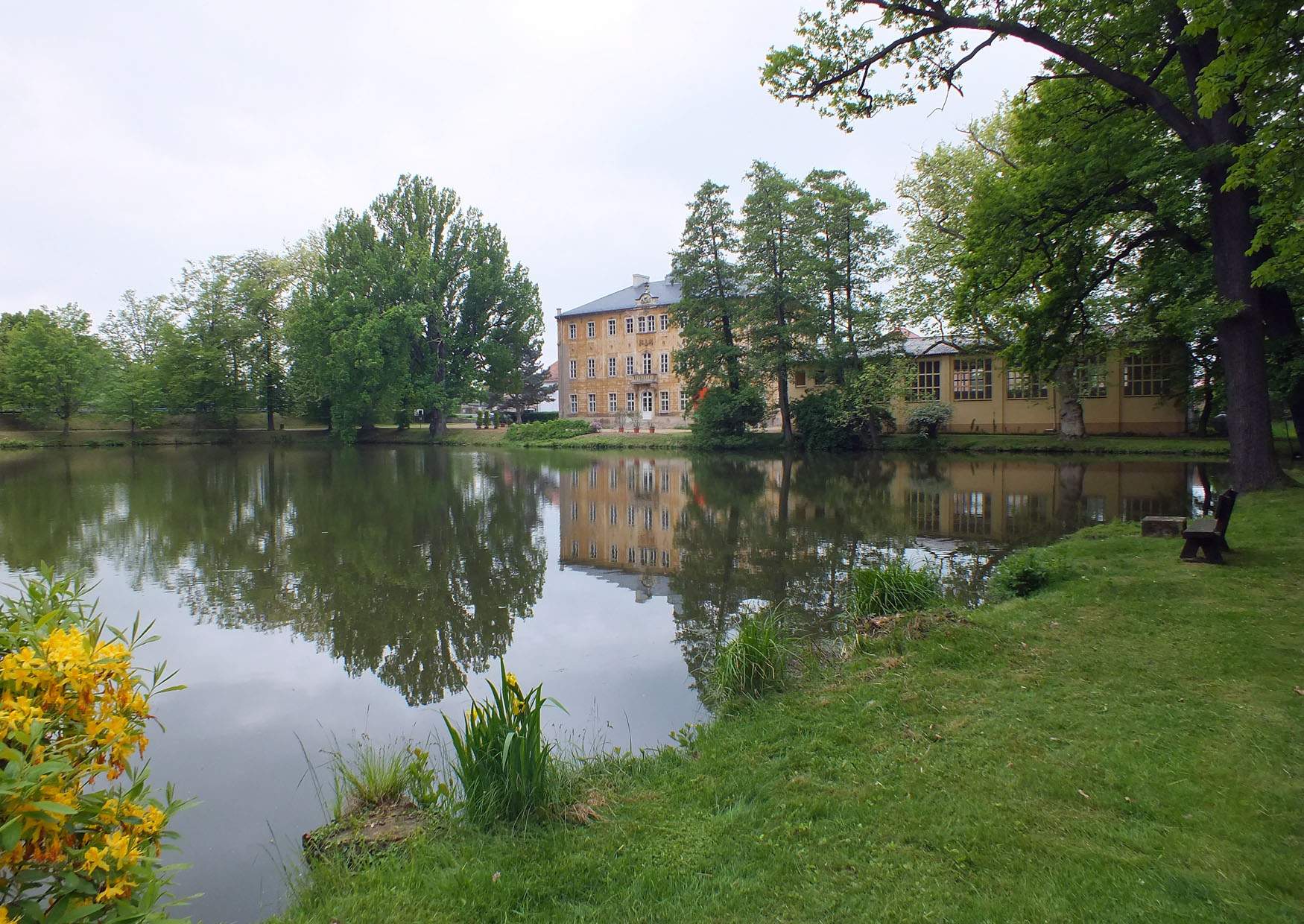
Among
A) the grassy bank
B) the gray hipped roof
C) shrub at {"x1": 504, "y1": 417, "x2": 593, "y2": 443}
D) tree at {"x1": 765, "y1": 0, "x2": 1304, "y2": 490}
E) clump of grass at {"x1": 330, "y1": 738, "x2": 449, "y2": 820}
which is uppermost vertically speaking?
the gray hipped roof

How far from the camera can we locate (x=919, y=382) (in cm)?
3762

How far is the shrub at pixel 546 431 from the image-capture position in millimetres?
45281

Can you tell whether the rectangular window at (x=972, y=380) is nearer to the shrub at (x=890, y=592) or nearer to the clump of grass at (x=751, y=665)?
the shrub at (x=890, y=592)

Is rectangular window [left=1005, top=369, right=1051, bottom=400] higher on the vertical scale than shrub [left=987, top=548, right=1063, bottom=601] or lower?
higher

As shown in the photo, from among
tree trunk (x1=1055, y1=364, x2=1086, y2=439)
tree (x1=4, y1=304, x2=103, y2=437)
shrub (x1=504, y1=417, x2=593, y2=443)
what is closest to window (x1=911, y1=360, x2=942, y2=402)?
tree trunk (x1=1055, y1=364, x2=1086, y2=439)

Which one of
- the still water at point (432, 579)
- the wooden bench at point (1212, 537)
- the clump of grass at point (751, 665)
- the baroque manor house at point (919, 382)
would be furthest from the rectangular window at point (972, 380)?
the clump of grass at point (751, 665)

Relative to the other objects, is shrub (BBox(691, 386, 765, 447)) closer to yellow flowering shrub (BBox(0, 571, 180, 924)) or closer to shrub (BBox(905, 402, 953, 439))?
shrub (BBox(905, 402, 953, 439))

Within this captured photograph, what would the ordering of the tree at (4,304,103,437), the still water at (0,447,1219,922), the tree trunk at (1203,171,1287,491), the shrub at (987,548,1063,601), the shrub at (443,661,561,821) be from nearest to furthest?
the shrub at (443,661,561,821) < the still water at (0,447,1219,922) < the shrub at (987,548,1063,601) < the tree trunk at (1203,171,1287,491) < the tree at (4,304,103,437)

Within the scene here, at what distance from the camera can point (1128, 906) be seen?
2.64 m

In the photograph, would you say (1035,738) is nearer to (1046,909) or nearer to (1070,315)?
(1046,909)

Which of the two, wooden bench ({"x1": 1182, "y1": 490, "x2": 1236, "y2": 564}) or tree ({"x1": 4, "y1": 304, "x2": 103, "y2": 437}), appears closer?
wooden bench ({"x1": 1182, "y1": 490, "x2": 1236, "y2": 564})

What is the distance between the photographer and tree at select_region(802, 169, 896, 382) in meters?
33.0

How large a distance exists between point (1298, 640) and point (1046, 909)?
4.14 metres

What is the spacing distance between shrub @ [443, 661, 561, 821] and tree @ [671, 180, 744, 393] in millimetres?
32626
